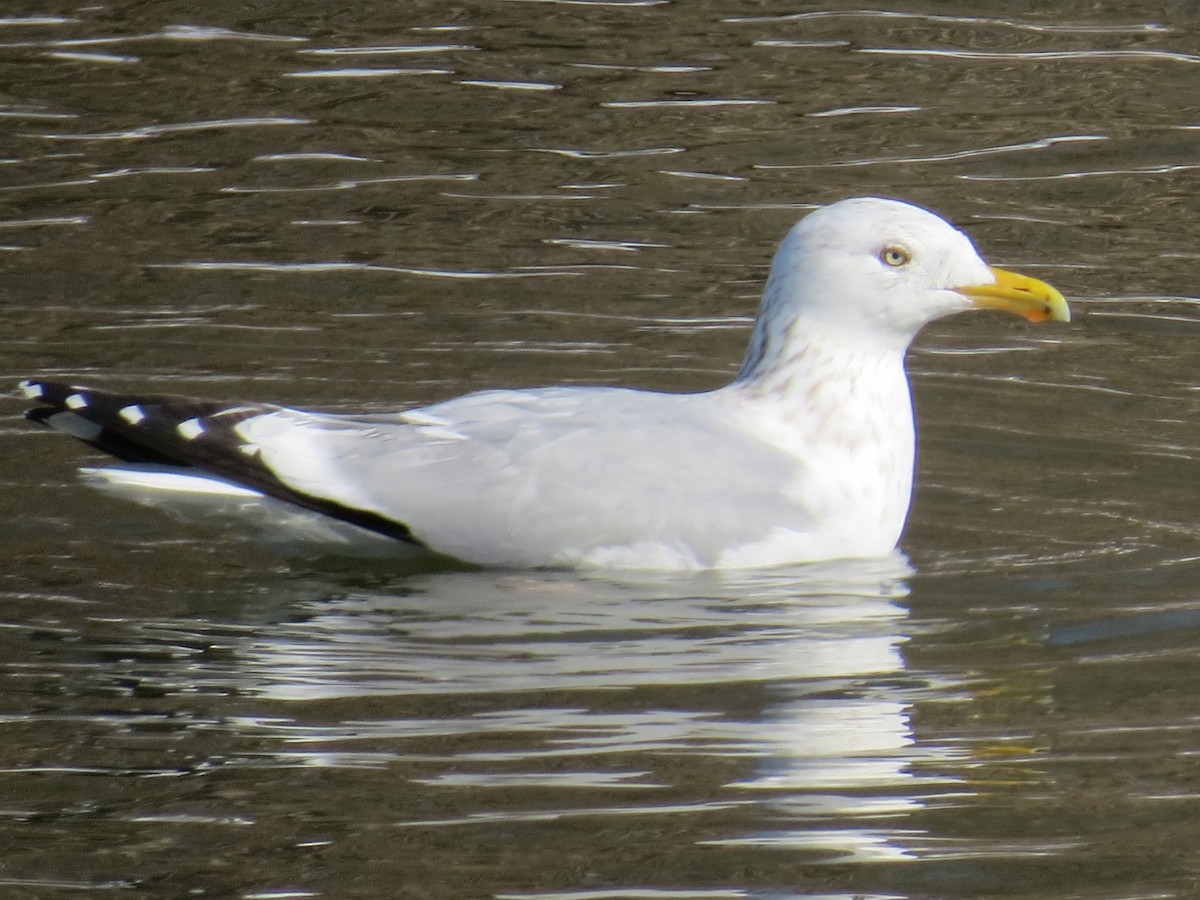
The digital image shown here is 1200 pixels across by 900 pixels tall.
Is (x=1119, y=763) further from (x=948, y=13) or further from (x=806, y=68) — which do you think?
(x=948, y=13)

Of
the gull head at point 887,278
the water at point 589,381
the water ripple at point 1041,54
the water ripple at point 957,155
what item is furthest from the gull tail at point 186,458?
the water ripple at point 1041,54

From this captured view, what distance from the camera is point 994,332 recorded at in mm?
8523

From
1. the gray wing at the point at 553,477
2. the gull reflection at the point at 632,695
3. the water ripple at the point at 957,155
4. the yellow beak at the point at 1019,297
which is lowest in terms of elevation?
the gull reflection at the point at 632,695

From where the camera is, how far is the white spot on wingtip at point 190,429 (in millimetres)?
5910

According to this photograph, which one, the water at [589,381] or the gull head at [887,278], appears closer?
the water at [589,381]

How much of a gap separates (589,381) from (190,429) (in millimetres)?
2003

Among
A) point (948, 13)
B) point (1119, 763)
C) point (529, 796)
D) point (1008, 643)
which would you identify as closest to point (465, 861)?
point (529, 796)

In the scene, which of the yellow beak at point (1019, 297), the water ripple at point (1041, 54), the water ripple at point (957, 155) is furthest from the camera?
the water ripple at point (1041, 54)

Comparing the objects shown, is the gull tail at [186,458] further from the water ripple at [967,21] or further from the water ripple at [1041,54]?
the water ripple at [967,21]

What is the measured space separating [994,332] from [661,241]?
1510mm

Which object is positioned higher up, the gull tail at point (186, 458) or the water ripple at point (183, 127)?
the water ripple at point (183, 127)

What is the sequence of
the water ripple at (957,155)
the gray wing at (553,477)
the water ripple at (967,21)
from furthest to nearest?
the water ripple at (967,21) → the water ripple at (957,155) → the gray wing at (553,477)

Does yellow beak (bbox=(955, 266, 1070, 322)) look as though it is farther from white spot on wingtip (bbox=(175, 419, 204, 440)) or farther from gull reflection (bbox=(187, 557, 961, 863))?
white spot on wingtip (bbox=(175, 419, 204, 440))

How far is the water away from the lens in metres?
4.41
